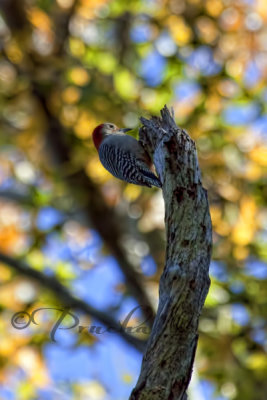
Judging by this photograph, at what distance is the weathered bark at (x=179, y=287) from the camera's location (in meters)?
2.97

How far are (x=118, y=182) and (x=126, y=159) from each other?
3.55 m

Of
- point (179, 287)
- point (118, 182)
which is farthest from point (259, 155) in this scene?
point (179, 287)

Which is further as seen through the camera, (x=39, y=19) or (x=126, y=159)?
(x=39, y=19)

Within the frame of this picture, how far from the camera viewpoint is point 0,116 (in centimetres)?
976

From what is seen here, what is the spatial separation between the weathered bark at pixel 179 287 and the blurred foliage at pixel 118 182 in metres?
4.67

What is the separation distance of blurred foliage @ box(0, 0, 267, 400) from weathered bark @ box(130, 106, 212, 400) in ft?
15.3

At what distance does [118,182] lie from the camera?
30.3 feet

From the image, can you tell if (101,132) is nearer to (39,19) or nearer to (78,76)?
(78,76)

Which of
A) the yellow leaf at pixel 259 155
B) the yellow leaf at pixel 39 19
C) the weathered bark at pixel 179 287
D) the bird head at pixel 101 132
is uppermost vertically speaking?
the yellow leaf at pixel 39 19

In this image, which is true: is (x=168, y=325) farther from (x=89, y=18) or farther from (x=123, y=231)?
(x=89, y=18)

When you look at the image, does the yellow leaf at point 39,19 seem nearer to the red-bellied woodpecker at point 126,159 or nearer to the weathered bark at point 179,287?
the red-bellied woodpecker at point 126,159

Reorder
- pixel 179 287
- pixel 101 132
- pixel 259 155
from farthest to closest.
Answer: pixel 259 155, pixel 101 132, pixel 179 287

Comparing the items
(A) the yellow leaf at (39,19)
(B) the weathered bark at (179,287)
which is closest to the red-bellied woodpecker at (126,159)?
(B) the weathered bark at (179,287)

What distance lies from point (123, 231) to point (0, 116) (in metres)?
2.73
